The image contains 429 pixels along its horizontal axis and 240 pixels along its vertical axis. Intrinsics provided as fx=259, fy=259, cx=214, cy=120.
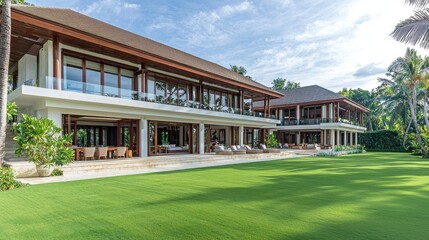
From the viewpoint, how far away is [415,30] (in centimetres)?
1435

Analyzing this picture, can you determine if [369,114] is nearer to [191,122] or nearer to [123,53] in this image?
[191,122]

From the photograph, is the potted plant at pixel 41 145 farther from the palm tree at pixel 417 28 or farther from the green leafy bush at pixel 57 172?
the palm tree at pixel 417 28

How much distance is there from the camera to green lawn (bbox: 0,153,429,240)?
395 cm

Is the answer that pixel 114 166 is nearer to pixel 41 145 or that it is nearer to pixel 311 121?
pixel 41 145

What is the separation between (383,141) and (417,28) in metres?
25.7

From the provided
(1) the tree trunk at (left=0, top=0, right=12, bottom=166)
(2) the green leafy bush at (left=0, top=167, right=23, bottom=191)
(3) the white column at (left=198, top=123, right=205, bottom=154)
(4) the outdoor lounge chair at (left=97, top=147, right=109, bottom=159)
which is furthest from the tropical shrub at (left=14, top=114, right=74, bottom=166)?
(3) the white column at (left=198, top=123, right=205, bottom=154)

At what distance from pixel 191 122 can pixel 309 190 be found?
14.1 metres

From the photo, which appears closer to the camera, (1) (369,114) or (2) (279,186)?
(2) (279,186)

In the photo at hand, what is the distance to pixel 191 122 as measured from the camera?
20.4 m

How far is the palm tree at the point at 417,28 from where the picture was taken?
14070 millimetres

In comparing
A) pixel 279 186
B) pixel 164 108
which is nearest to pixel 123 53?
pixel 164 108

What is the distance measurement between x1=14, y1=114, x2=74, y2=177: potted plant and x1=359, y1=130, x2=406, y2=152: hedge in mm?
37987

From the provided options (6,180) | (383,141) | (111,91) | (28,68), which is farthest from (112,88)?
(383,141)

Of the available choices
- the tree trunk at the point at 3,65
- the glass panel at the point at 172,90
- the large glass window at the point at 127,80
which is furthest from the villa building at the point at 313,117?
the tree trunk at the point at 3,65
